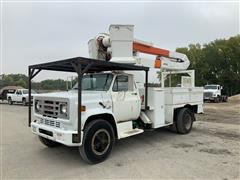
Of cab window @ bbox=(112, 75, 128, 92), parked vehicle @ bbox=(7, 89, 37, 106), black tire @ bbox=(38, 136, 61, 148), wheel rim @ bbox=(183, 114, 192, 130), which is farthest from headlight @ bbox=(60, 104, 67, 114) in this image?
parked vehicle @ bbox=(7, 89, 37, 106)

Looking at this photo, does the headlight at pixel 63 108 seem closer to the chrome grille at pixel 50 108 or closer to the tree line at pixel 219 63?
the chrome grille at pixel 50 108

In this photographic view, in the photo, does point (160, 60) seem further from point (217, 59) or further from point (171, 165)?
point (217, 59)

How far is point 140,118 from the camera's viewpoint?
22.1 ft

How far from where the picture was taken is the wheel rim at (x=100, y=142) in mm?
5016

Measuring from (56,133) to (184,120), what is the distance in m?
4.96

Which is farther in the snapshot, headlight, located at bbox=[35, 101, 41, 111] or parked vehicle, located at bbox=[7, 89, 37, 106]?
parked vehicle, located at bbox=[7, 89, 37, 106]

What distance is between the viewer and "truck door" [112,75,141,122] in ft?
18.9

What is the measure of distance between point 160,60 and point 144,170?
451 cm

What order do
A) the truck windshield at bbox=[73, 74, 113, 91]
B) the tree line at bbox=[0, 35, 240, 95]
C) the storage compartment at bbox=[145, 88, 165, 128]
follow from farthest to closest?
the tree line at bbox=[0, 35, 240, 95] < the storage compartment at bbox=[145, 88, 165, 128] < the truck windshield at bbox=[73, 74, 113, 91]

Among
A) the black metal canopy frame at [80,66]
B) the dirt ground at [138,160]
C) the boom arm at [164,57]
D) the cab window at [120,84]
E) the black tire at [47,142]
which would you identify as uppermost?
the boom arm at [164,57]

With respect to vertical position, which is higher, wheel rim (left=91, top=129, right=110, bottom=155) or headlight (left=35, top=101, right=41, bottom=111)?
headlight (left=35, top=101, right=41, bottom=111)

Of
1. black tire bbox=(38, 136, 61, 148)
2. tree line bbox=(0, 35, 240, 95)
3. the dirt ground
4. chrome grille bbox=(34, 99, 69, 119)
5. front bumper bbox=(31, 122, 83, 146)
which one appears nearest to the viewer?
the dirt ground

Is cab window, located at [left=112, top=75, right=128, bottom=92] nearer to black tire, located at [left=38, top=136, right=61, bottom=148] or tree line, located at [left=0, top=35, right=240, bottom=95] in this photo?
black tire, located at [left=38, top=136, right=61, bottom=148]

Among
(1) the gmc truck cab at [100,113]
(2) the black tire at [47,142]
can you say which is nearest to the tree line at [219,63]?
(1) the gmc truck cab at [100,113]
